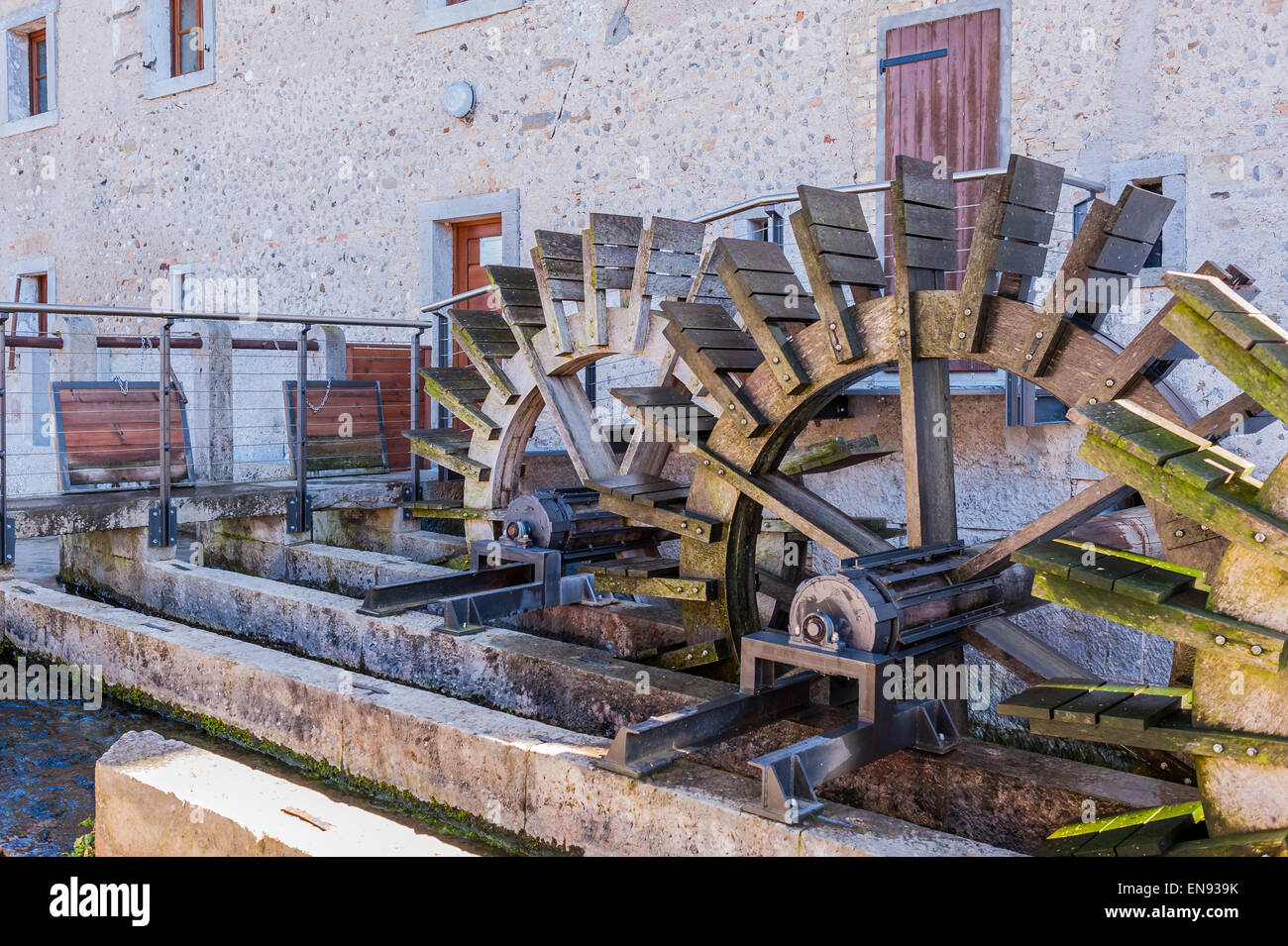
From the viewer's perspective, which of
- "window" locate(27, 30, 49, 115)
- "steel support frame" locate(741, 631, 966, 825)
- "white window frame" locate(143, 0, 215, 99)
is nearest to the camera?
"steel support frame" locate(741, 631, 966, 825)

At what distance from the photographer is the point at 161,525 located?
20.9ft

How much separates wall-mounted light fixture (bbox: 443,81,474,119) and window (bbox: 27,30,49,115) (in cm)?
727

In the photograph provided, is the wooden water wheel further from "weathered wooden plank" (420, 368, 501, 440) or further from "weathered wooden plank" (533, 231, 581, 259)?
"weathered wooden plank" (420, 368, 501, 440)

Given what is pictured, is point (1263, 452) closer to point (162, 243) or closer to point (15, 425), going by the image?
point (15, 425)

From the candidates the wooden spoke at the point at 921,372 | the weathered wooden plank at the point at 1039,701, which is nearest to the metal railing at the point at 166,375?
the wooden spoke at the point at 921,372

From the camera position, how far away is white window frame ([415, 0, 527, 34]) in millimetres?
8758

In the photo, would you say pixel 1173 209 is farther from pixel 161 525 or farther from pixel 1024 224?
pixel 161 525

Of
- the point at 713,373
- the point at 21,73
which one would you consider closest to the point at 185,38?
the point at 21,73

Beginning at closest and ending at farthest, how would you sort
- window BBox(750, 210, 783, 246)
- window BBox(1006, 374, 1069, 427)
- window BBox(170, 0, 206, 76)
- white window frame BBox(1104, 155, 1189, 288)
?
window BBox(1006, 374, 1069, 427) < white window frame BBox(1104, 155, 1189, 288) < window BBox(750, 210, 783, 246) < window BBox(170, 0, 206, 76)

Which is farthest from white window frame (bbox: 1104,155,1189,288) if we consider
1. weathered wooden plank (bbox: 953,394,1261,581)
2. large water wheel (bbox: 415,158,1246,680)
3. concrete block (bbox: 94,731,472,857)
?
concrete block (bbox: 94,731,472,857)
